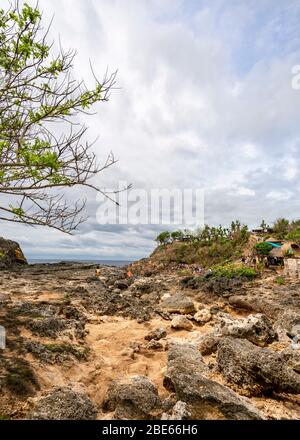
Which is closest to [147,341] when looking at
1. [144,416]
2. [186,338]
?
[186,338]

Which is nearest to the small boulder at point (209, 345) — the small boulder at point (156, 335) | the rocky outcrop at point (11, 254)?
the small boulder at point (156, 335)

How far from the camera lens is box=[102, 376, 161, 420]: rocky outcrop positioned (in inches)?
153

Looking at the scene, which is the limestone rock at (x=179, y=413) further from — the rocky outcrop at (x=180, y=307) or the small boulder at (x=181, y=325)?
the rocky outcrop at (x=180, y=307)

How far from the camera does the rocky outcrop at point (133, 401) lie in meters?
3.88

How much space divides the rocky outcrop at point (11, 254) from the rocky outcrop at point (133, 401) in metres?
27.2

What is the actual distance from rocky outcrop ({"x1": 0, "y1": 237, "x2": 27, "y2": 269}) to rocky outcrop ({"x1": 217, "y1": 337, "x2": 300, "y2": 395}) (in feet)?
90.9

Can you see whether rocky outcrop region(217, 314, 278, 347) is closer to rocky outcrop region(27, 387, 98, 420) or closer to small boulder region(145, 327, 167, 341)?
small boulder region(145, 327, 167, 341)

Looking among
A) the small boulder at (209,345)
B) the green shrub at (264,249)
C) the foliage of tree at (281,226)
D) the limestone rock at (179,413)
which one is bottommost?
the small boulder at (209,345)

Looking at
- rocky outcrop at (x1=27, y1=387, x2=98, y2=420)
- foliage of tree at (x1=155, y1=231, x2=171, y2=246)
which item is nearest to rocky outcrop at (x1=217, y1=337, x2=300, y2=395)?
rocky outcrop at (x1=27, y1=387, x2=98, y2=420)

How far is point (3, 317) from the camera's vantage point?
7613 mm

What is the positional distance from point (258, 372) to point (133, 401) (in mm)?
2219

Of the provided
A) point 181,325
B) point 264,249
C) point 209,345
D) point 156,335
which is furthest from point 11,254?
point 209,345
